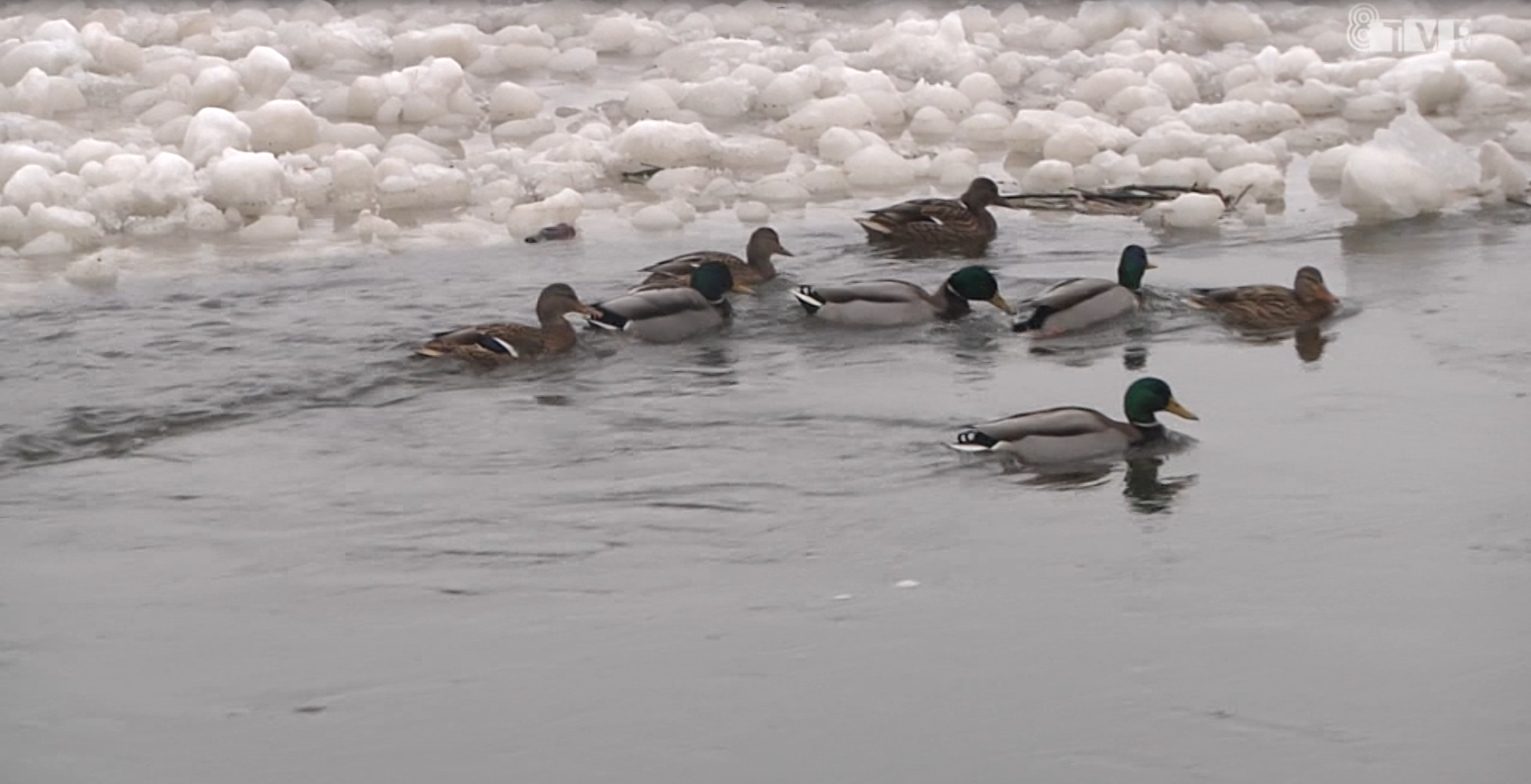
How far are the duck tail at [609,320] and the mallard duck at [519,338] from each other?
0.03 m

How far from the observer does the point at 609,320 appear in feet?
34.4

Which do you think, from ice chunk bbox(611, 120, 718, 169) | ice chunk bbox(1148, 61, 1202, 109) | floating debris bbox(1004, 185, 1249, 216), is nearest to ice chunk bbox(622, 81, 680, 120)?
ice chunk bbox(611, 120, 718, 169)

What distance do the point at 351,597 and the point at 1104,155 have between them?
8.48 meters

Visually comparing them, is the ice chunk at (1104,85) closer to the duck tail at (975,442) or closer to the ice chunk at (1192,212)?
the ice chunk at (1192,212)

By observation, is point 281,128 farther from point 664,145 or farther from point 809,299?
point 809,299

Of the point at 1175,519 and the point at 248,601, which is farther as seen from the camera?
the point at 1175,519

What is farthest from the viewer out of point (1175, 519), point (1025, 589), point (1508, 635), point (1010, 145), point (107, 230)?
point (1010, 145)

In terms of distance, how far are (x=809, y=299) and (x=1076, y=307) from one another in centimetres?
129

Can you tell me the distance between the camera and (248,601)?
689 centimetres

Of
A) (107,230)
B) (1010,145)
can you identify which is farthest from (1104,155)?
(107,230)

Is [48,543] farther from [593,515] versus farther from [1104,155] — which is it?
[1104,155]

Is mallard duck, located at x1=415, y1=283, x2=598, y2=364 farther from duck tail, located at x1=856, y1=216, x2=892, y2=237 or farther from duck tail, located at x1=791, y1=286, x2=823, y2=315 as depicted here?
duck tail, located at x1=856, y1=216, x2=892, y2=237

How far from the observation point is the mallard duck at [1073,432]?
8.22m

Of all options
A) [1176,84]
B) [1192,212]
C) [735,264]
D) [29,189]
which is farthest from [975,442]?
[1176,84]
